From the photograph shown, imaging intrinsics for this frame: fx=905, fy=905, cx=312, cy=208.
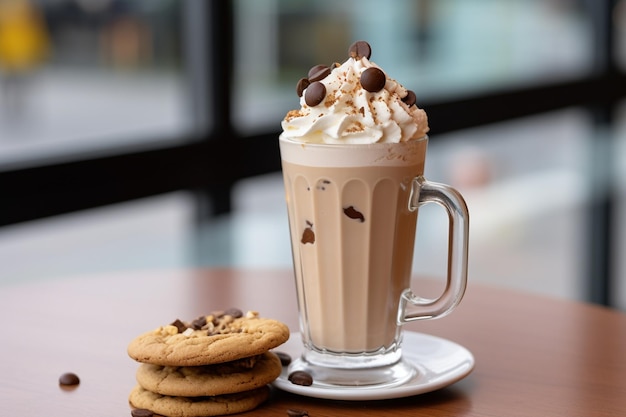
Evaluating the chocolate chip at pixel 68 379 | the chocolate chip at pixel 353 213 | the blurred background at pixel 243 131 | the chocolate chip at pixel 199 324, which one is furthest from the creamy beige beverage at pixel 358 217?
the blurred background at pixel 243 131

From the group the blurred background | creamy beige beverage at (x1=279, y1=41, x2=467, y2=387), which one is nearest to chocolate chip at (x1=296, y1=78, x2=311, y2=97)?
creamy beige beverage at (x1=279, y1=41, x2=467, y2=387)

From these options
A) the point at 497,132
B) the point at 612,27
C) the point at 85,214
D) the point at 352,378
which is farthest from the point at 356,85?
the point at 612,27

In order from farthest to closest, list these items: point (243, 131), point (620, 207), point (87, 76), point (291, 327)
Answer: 1. point (620, 207)
2. point (243, 131)
3. point (87, 76)
4. point (291, 327)

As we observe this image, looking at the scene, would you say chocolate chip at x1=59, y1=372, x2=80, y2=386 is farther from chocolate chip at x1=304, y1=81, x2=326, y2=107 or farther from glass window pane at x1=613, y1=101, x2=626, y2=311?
glass window pane at x1=613, y1=101, x2=626, y2=311

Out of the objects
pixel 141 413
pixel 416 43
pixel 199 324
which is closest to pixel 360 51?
pixel 199 324

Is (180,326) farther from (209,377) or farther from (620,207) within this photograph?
(620,207)

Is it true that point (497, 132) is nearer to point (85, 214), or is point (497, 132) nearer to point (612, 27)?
point (612, 27)

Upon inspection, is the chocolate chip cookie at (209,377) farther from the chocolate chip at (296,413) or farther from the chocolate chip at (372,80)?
the chocolate chip at (372,80)

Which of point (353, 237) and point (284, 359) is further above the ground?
point (353, 237)
